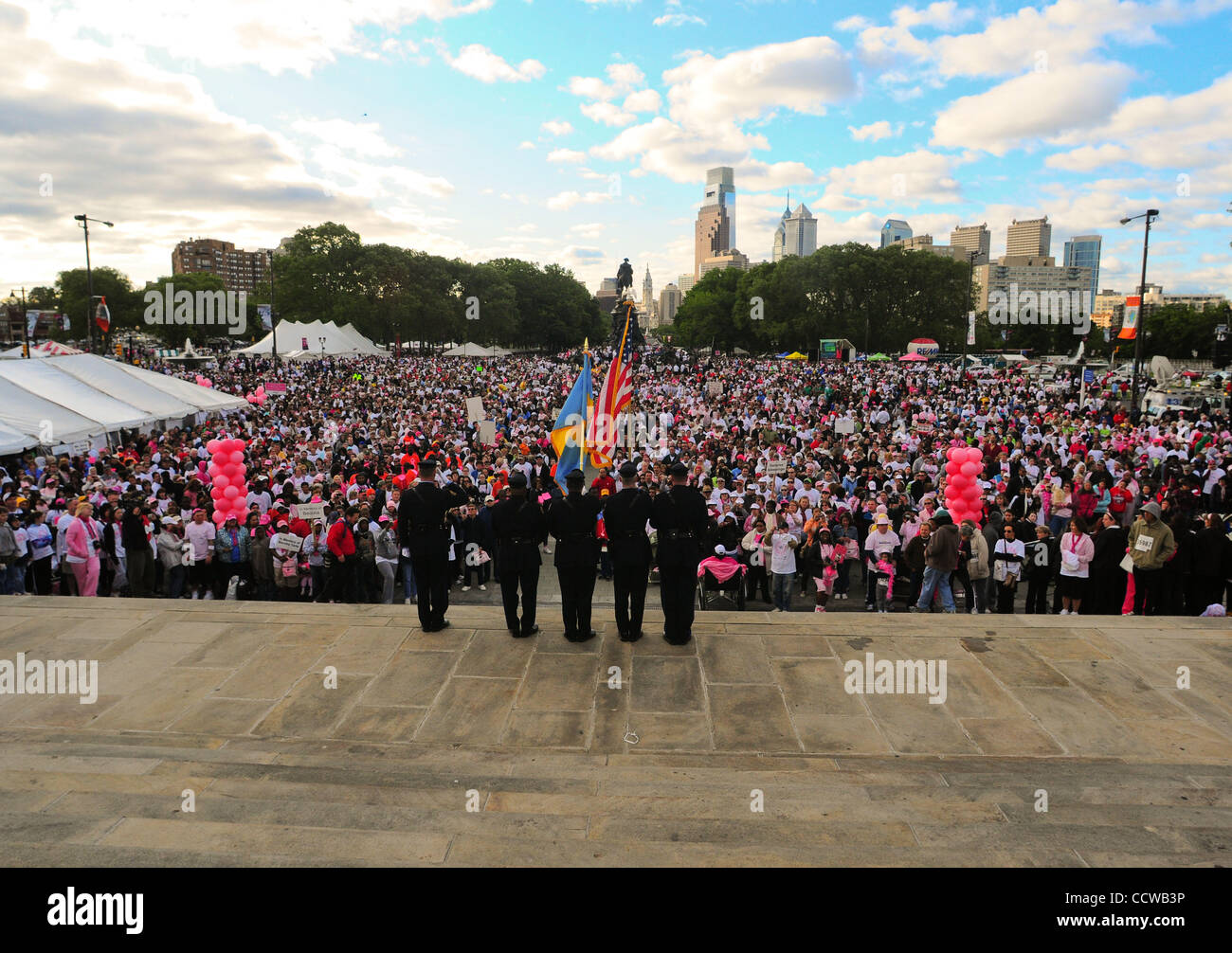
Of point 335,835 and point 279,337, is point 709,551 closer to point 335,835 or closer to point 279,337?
point 335,835

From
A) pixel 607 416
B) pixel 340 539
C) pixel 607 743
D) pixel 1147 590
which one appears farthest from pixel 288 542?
pixel 1147 590

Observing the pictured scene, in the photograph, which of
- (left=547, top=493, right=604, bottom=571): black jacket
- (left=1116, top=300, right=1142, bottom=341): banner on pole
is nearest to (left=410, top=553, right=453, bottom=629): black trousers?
(left=547, top=493, right=604, bottom=571): black jacket

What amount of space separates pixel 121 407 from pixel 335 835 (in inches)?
812

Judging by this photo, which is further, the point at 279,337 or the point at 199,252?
the point at 199,252

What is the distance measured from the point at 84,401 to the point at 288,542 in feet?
46.4

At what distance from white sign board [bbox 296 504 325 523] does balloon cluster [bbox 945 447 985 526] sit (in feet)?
26.7

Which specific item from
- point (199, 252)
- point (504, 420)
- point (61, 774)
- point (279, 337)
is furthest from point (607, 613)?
point (199, 252)

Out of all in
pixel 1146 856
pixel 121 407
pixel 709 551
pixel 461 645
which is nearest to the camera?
pixel 1146 856

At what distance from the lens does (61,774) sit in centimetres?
456

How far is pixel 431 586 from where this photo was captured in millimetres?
6715

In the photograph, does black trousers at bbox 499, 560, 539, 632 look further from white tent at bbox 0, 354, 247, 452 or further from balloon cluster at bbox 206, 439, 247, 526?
white tent at bbox 0, 354, 247, 452

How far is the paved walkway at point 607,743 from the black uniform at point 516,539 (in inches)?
22.9

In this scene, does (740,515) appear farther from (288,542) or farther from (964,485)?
(288,542)

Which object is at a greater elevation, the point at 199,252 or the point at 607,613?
the point at 199,252
